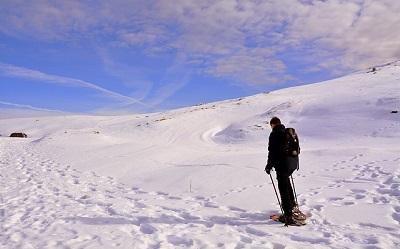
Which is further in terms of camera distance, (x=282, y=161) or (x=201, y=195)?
(x=201, y=195)

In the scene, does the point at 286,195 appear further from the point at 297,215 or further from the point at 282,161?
the point at 282,161

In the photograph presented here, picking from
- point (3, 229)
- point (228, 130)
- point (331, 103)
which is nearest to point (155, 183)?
point (3, 229)

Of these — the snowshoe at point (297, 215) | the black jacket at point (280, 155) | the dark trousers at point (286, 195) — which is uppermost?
the black jacket at point (280, 155)

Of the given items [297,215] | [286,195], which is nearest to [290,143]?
[286,195]

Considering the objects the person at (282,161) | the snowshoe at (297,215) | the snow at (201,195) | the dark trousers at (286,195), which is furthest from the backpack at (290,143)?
the snow at (201,195)

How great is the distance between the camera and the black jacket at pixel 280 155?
7871mm

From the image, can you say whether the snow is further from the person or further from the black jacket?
the black jacket

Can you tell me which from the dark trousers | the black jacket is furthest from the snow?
the black jacket

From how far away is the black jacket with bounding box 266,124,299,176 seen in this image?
25.8ft

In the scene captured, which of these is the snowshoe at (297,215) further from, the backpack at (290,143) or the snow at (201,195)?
the backpack at (290,143)

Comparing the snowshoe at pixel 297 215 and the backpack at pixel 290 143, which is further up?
the backpack at pixel 290 143

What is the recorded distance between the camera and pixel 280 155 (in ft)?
26.0

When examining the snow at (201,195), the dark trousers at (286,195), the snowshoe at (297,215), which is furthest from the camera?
the dark trousers at (286,195)

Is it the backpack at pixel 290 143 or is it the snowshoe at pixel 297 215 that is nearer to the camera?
the snowshoe at pixel 297 215
